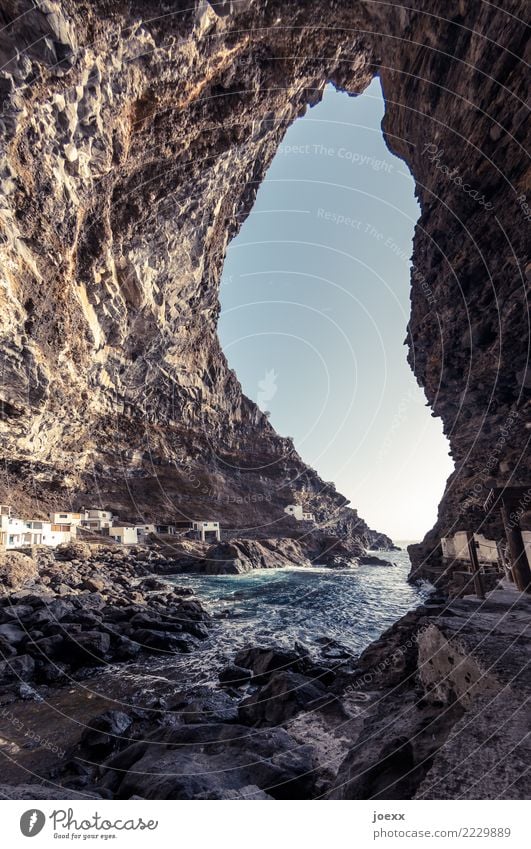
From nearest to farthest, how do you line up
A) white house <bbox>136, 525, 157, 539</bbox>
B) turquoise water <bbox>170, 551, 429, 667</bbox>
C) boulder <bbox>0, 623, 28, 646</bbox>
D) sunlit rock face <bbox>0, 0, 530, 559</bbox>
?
boulder <bbox>0, 623, 28, 646</bbox>
turquoise water <bbox>170, 551, 429, 667</bbox>
sunlit rock face <bbox>0, 0, 530, 559</bbox>
white house <bbox>136, 525, 157, 539</bbox>

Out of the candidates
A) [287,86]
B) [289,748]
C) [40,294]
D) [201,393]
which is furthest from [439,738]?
[201,393]

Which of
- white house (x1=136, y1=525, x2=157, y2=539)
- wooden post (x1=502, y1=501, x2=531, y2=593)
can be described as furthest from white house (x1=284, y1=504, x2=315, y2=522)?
wooden post (x1=502, y1=501, x2=531, y2=593)

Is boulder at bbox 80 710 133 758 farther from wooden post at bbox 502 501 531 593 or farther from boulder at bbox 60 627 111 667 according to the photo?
wooden post at bbox 502 501 531 593

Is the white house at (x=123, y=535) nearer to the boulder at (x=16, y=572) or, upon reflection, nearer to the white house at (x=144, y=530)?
the white house at (x=144, y=530)

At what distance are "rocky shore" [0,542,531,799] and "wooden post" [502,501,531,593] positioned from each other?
54 centimetres

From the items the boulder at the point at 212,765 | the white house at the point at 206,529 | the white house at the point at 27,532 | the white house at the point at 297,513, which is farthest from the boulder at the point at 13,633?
the white house at the point at 297,513

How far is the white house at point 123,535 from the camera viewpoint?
48.3 metres

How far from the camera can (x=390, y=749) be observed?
3.80m

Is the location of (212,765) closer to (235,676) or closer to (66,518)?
(235,676)

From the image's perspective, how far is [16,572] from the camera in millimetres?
19156

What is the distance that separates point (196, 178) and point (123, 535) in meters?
43.7

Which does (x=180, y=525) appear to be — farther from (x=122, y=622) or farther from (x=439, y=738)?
(x=439, y=738)

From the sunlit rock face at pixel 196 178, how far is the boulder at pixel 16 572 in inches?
473

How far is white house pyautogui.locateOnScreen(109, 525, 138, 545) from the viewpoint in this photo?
48.3 m
